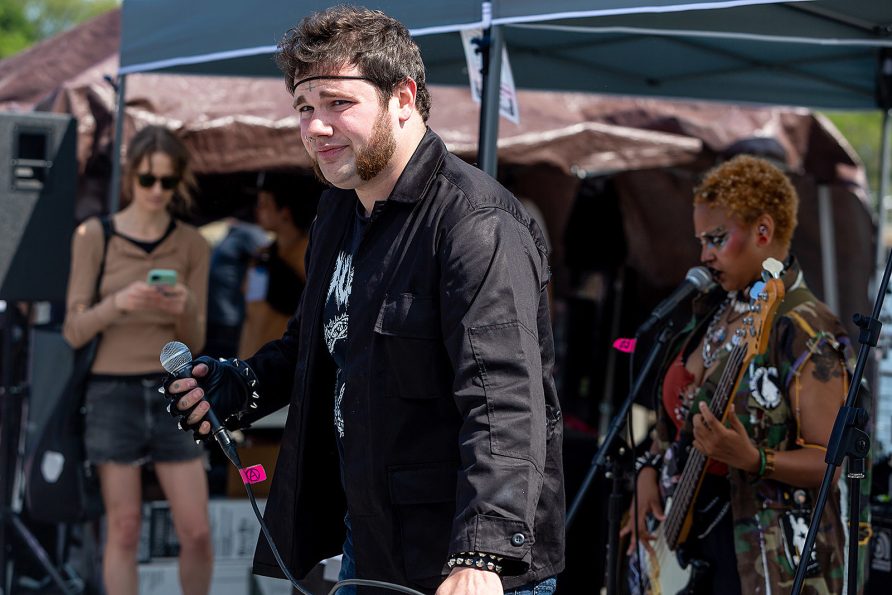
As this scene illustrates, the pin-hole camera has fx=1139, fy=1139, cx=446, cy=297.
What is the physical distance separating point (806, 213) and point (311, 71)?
17.2 feet

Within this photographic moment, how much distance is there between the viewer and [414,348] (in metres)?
2.17

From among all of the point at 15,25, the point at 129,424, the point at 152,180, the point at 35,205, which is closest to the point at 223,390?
the point at 129,424

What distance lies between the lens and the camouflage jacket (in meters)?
3.02

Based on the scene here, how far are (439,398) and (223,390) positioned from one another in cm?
59

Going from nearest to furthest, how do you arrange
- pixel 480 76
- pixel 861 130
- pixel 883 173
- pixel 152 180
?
pixel 480 76 < pixel 152 180 < pixel 883 173 < pixel 861 130

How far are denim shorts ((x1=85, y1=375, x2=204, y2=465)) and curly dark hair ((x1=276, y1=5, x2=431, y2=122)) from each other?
8.41 ft

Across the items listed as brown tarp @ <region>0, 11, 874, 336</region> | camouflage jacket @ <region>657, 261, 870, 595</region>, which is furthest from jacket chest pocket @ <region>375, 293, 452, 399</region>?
brown tarp @ <region>0, 11, 874, 336</region>

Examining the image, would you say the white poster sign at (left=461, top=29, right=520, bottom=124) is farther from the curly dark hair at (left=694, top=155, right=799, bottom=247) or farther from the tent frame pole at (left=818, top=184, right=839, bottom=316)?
the tent frame pole at (left=818, top=184, right=839, bottom=316)

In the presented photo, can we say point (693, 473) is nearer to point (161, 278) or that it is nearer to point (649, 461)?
point (649, 461)

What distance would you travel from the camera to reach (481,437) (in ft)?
6.53

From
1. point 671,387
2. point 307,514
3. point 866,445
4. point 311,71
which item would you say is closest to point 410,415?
point 307,514

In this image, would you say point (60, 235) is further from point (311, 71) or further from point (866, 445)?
point (866, 445)

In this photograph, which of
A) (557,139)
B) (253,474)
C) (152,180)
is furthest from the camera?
A: (557,139)

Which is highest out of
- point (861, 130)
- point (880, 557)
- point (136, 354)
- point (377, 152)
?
point (861, 130)
